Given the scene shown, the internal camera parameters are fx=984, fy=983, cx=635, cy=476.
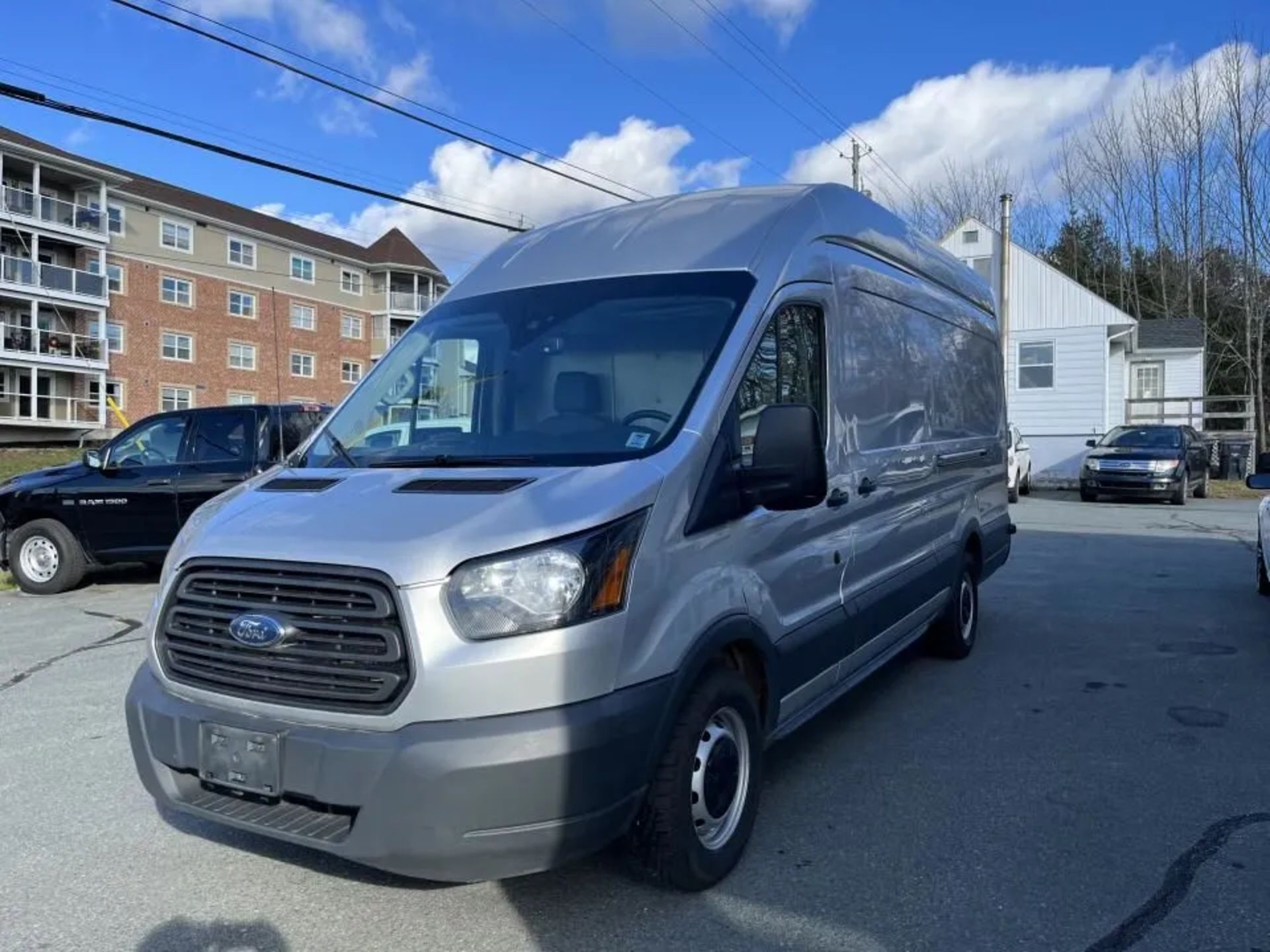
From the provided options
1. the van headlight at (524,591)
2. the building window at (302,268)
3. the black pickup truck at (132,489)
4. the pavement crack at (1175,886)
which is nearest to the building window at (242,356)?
the building window at (302,268)

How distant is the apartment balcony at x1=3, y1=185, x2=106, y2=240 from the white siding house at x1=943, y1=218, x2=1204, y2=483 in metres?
35.3

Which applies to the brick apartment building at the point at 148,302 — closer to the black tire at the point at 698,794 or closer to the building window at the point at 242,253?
Answer: the building window at the point at 242,253

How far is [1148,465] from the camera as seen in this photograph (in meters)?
20.2

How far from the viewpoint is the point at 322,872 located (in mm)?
3627

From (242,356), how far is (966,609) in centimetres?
4796

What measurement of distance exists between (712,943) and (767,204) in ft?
9.56

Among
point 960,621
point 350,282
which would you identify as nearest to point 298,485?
point 960,621

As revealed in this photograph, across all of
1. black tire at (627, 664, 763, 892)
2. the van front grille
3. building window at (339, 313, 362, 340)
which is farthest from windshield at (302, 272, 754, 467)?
building window at (339, 313, 362, 340)

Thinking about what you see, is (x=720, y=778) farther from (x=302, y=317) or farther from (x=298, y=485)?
(x=302, y=317)

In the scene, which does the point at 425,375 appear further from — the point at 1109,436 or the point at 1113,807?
the point at 1109,436

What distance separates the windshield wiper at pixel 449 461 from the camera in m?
3.49

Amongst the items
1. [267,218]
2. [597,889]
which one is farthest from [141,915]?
[267,218]

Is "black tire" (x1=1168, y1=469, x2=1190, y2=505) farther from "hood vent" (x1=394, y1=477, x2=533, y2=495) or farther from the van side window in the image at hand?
"hood vent" (x1=394, y1=477, x2=533, y2=495)

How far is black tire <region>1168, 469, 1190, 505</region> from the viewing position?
2012cm
